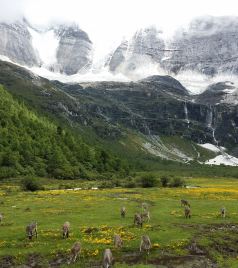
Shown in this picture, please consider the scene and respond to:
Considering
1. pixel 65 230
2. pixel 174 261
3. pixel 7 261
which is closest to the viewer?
pixel 7 261

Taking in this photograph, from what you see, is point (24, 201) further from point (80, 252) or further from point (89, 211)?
point (80, 252)

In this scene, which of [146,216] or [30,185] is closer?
[146,216]

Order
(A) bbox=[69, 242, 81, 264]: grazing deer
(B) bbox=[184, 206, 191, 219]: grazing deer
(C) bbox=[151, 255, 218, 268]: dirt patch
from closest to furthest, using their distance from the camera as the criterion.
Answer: (A) bbox=[69, 242, 81, 264]: grazing deer
(C) bbox=[151, 255, 218, 268]: dirt patch
(B) bbox=[184, 206, 191, 219]: grazing deer

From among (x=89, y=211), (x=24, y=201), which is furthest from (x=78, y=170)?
(x=89, y=211)

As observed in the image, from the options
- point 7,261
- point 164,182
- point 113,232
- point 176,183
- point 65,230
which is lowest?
point 176,183

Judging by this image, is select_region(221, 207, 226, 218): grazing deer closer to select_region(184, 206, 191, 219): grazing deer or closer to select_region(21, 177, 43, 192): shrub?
select_region(184, 206, 191, 219): grazing deer

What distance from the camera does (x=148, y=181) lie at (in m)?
137

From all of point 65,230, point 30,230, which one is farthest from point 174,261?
point 30,230

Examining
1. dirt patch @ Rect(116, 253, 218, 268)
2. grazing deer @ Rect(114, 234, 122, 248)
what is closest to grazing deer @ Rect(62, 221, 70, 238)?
grazing deer @ Rect(114, 234, 122, 248)

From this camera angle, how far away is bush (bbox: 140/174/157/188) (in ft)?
449

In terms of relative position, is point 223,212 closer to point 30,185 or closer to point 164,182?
point 30,185

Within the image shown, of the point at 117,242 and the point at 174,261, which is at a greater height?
the point at 117,242

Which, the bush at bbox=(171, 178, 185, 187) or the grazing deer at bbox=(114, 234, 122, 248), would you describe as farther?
the bush at bbox=(171, 178, 185, 187)

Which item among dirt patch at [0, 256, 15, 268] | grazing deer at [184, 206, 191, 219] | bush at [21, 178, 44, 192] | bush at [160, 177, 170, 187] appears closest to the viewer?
dirt patch at [0, 256, 15, 268]
